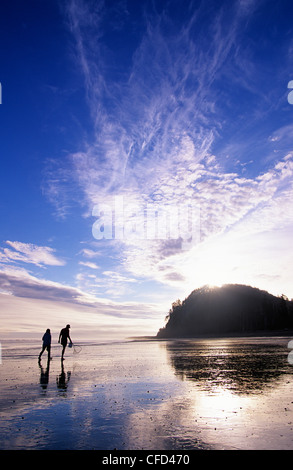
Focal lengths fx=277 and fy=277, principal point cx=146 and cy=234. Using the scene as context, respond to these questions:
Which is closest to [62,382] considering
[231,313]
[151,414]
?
[151,414]

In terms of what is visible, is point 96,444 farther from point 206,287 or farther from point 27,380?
point 206,287

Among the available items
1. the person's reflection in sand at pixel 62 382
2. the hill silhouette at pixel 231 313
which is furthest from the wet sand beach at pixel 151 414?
the hill silhouette at pixel 231 313

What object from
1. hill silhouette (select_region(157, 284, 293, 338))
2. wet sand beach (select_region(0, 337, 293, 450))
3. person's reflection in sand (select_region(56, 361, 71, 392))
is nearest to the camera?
wet sand beach (select_region(0, 337, 293, 450))

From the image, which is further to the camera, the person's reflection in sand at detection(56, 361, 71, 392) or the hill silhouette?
the hill silhouette

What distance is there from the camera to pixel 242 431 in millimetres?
6977

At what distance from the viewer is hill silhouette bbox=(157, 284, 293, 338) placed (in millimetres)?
146250

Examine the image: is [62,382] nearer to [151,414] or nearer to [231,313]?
[151,414]

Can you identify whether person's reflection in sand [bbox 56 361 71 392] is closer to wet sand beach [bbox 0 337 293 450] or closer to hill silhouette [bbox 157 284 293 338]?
wet sand beach [bbox 0 337 293 450]

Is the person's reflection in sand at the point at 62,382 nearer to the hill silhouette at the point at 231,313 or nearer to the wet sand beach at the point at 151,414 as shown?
the wet sand beach at the point at 151,414

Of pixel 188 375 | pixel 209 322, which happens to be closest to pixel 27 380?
pixel 188 375

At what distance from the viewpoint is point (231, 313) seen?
162250 mm

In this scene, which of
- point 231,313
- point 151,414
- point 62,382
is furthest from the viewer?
point 231,313

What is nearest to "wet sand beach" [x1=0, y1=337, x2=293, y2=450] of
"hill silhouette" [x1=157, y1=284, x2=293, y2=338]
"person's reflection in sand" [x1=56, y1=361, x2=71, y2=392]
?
"person's reflection in sand" [x1=56, y1=361, x2=71, y2=392]
